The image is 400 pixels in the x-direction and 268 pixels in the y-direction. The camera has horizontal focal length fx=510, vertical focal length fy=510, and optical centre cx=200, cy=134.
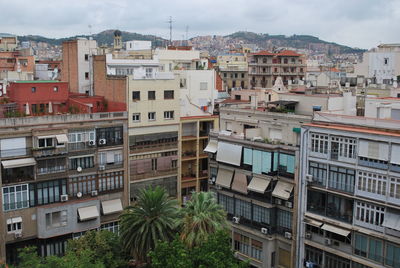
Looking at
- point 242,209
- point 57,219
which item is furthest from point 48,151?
point 242,209

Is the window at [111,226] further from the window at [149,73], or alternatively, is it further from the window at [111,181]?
the window at [149,73]

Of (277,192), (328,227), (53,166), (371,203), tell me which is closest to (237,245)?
(277,192)

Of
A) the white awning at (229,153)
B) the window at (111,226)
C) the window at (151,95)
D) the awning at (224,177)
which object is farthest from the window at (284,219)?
the window at (151,95)

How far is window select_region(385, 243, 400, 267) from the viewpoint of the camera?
116 feet

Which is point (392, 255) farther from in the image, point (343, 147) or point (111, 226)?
point (111, 226)

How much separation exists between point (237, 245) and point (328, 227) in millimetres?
10356

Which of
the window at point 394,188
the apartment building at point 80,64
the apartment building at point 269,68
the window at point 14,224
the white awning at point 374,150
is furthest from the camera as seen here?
the apartment building at point 269,68

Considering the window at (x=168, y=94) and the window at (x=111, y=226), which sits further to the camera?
the window at (x=168, y=94)

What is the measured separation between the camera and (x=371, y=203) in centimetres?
3653

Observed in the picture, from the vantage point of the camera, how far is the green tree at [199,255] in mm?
30953

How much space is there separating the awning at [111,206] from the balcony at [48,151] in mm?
6462

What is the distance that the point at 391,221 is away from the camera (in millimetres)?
35406

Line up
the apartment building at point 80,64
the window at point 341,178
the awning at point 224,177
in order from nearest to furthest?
the window at point 341,178 → the awning at point 224,177 → the apartment building at point 80,64

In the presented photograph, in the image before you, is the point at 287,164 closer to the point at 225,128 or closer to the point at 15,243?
the point at 225,128
